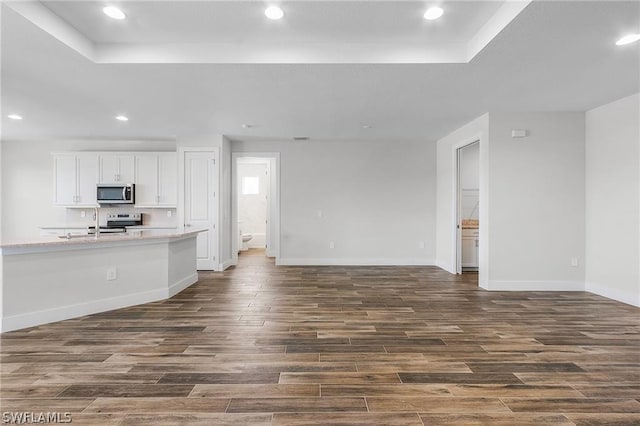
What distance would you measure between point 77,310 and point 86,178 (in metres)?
3.97

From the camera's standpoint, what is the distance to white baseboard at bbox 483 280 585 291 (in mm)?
4418

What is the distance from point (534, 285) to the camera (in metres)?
4.44

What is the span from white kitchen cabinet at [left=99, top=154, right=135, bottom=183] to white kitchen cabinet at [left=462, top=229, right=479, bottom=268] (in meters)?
6.60

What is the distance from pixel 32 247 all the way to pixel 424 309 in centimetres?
407

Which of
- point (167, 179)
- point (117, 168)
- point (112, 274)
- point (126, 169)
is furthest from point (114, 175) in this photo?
point (112, 274)

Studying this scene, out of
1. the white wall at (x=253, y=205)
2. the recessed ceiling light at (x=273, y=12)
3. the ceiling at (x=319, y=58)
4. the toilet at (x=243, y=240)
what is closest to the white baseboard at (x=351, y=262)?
the toilet at (x=243, y=240)

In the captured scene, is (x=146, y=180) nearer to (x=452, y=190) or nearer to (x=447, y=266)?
(x=452, y=190)

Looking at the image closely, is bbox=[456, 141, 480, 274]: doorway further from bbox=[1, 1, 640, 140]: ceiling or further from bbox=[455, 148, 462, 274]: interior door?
bbox=[1, 1, 640, 140]: ceiling

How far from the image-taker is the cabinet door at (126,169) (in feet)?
20.1

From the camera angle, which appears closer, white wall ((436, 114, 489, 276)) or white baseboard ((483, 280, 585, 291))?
white baseboard ((483, 280, 585, 291))

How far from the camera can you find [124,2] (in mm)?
2340

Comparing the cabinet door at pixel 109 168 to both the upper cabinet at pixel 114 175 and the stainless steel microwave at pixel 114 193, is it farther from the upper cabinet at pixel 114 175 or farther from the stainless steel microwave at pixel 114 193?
the stainless steel microwave at pixel 114 193

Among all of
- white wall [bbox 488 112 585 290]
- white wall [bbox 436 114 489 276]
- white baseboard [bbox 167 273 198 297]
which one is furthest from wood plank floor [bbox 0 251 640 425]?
white wall [bbox 436 114 489 276]

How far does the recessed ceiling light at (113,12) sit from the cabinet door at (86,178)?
4592 mm
